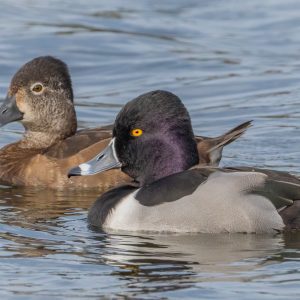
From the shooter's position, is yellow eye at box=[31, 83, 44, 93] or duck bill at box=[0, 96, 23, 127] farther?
yellow eye at box=[31, 83, 44, 93]

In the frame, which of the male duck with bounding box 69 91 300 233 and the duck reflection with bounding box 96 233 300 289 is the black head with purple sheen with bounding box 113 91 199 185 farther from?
the duck reflection with bounding box 96 233 300 289

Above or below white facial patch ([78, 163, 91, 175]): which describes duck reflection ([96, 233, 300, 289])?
below

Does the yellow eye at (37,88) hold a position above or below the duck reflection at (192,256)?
above

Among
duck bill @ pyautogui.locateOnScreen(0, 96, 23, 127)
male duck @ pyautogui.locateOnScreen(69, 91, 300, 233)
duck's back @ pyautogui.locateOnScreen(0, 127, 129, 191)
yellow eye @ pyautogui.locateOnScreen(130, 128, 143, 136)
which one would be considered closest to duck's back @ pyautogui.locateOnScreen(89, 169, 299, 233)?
male duck @ pyautogui.locateOnScreen(69, 91, 300, 233)

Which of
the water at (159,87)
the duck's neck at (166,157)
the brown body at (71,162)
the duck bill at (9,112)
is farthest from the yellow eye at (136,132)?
the duck bill at (9,112)

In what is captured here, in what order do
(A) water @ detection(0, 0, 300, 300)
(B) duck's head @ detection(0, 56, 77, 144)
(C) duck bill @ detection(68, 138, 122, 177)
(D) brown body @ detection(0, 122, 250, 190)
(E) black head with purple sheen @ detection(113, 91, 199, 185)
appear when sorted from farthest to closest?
(B) duck's head @ detection(0, 56, 77, 144), (D) brown body @ detection(0, 122, 250, 190), (C) duck bill @ detection(68, 138, 122, 177), (E) black head with purple sheen @ detection(113, 91, 199, 185), (A) water @ detection(0, 0, 300, 300)

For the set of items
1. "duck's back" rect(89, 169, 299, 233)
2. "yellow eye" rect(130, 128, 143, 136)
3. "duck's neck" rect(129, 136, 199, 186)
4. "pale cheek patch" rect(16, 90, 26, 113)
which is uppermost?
"pale cheek patch" rect(16, 90, 26, 113)

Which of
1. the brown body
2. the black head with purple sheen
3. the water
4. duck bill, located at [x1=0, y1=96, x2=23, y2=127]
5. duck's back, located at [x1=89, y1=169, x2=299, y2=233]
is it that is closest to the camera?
the water

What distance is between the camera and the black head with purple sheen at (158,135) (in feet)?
33.0

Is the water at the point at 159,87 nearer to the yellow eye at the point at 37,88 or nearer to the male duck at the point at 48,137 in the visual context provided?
the male duck at the point at 48,137

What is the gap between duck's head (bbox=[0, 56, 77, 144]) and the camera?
12.8 meters

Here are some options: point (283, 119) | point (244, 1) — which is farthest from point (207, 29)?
point (283, 119)

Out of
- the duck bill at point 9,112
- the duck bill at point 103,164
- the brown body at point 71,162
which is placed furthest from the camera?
the duck bill at point 9,112

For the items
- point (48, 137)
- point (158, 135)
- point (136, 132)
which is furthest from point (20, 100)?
point (158, 135)
